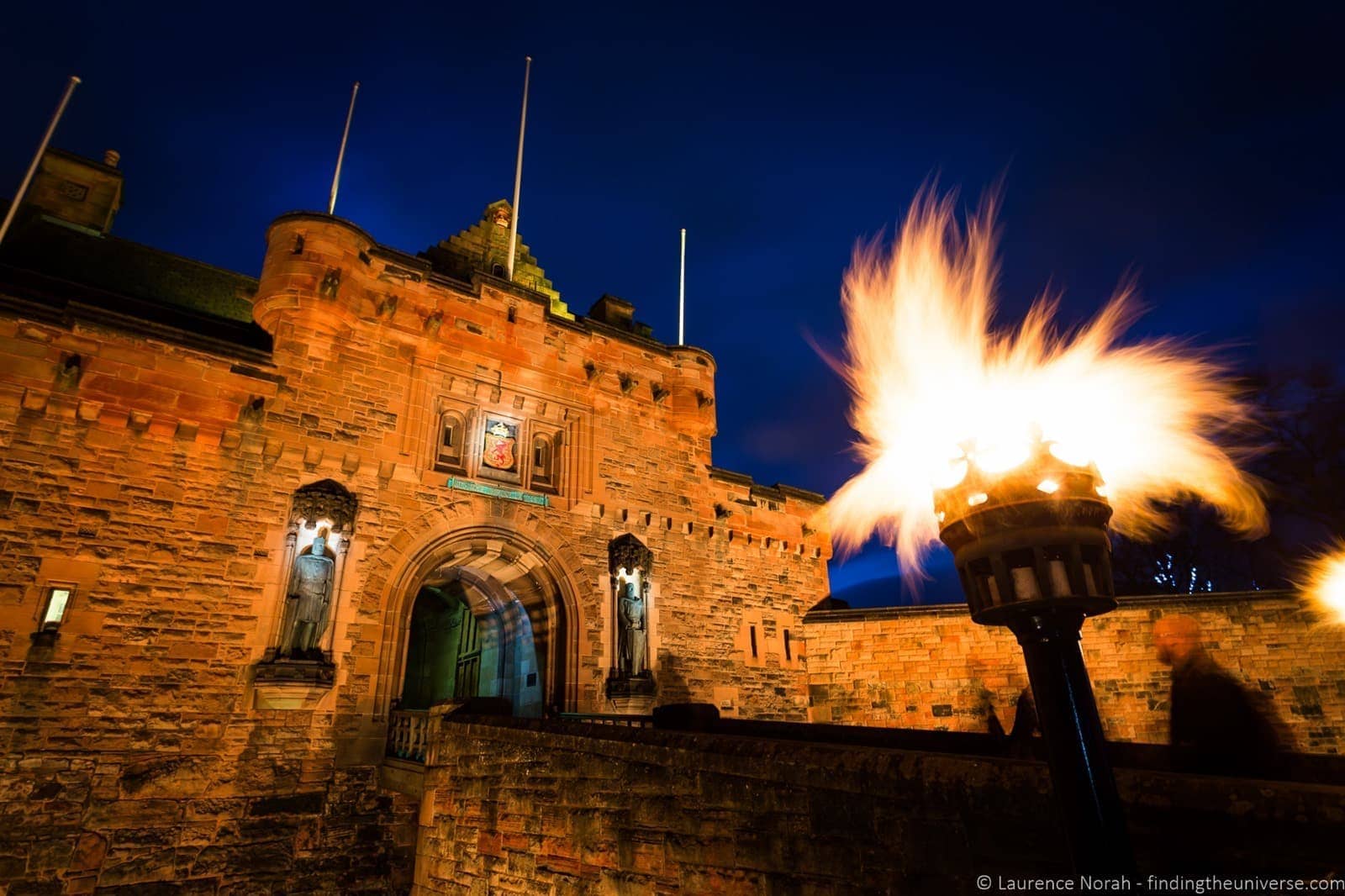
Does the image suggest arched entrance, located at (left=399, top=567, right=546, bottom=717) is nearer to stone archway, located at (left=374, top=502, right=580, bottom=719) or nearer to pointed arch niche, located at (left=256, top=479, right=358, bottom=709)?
stone archway, located at (left=374, top=502, right=580, bottom=719)

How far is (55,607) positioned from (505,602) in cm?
714

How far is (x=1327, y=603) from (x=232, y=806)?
17518 mm

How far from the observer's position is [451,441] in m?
12.1

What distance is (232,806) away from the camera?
8484 mm

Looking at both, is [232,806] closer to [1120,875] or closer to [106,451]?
[106,451]

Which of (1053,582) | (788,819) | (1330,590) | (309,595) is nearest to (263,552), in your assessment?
(309,595)

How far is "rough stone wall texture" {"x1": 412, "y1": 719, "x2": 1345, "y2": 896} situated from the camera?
2.94m

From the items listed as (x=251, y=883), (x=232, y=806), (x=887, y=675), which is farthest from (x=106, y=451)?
(x=887, y=675)

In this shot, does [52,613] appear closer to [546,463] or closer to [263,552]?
[263,552]

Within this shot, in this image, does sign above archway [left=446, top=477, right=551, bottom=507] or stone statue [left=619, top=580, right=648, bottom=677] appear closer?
sign above archway [left=446, top=477, right=551, bottom=507]

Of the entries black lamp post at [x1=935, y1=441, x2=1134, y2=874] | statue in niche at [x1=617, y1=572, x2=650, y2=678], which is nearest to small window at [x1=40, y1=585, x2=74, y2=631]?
statue in niche at [x1=617, y1=572, x2=650, y2=678]

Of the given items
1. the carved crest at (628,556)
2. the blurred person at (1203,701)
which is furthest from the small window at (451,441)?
the blurred person at (1203,701)

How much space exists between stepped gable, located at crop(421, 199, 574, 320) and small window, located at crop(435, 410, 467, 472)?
4.34 metres

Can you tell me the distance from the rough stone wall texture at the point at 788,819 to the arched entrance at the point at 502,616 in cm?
398
